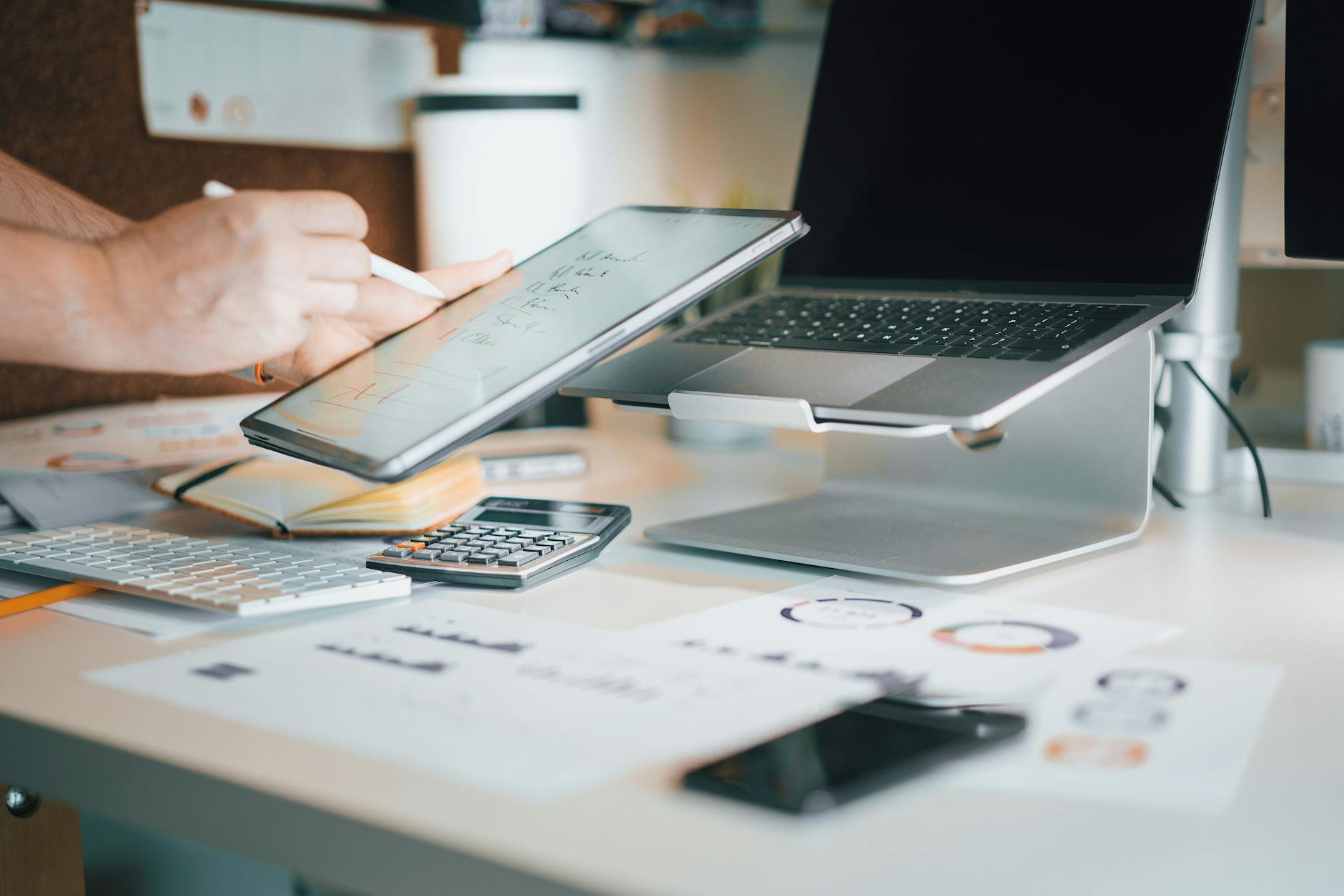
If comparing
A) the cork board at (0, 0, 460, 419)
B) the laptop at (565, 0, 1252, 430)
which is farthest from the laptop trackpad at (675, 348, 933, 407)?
the cork board at (0, 0, 460, 419)

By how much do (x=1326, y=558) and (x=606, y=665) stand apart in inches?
17.4

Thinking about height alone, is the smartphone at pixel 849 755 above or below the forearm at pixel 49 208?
below

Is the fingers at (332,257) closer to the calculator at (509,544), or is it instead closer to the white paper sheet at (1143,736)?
the calculator at (509,544)

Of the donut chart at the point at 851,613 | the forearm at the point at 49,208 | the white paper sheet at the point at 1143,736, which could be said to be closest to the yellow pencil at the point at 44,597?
the forearm at the point at 49,208

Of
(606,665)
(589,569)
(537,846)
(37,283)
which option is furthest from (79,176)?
(537,846)

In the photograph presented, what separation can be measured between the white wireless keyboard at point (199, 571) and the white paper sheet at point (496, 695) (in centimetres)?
3

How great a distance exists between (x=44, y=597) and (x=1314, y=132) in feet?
2.42

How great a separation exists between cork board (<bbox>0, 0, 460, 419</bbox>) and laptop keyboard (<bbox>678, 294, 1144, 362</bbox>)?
0.53 m

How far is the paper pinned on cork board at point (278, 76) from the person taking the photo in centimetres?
113

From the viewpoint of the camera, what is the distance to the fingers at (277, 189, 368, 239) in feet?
1.97

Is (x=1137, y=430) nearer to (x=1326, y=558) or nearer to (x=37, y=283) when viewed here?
(x=1326, y=558)

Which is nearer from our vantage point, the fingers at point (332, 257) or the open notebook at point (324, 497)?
the fingers at point (332, 257)

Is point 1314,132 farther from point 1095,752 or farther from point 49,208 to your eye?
point 49,208

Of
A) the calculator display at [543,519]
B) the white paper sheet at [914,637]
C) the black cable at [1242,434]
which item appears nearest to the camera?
the white paper sheet at [914,637]
